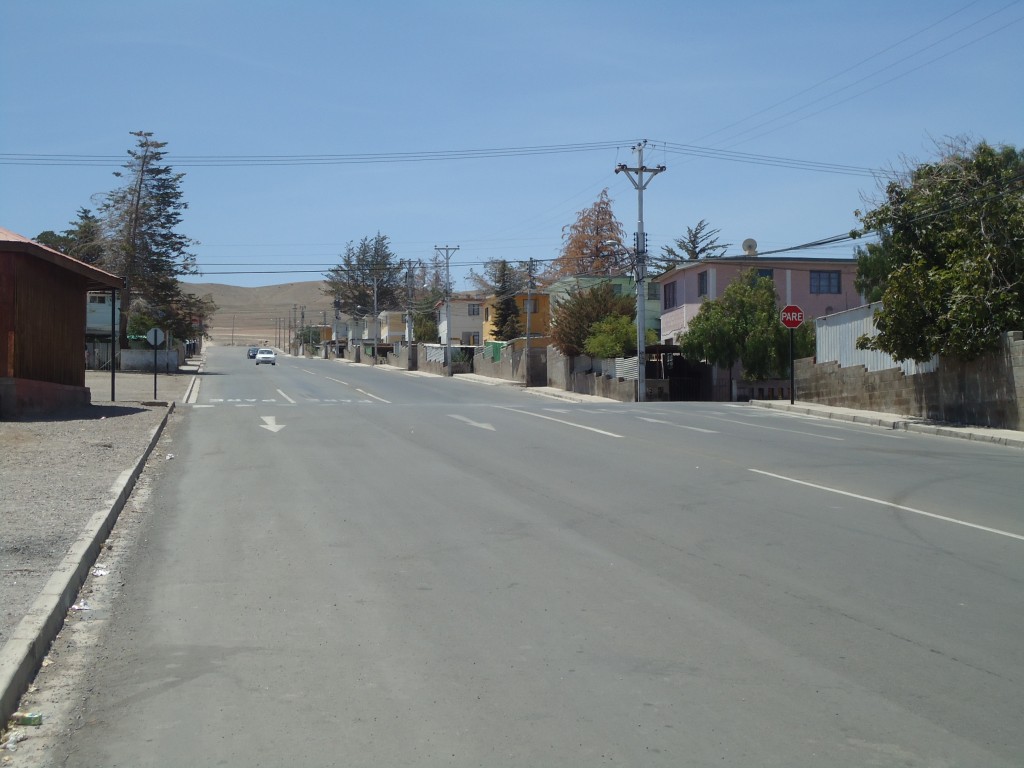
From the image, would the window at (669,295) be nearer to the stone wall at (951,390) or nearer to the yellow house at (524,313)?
the stone wall at (951,390)

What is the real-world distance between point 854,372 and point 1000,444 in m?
10.4

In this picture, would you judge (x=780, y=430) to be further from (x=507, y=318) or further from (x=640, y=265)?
(x=507, y=318)

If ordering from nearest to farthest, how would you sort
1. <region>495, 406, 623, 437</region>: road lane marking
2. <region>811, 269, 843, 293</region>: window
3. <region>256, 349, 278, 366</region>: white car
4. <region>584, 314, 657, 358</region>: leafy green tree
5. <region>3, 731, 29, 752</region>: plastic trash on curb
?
1. <region>3, 731, 29, 752</region>: plastic trash on curb
2. <region>495, 406, 623, 437</region>: road lane marking
3. <region>584, 314, 657, 358</region>: leafy green tree
4. <region>811, 269, 843, 293</region>: window
5. <region>256, 349, 278, 366</region>: white car

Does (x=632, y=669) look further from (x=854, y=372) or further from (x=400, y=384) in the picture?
(x=400, y=384)

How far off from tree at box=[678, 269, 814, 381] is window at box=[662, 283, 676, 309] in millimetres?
14608

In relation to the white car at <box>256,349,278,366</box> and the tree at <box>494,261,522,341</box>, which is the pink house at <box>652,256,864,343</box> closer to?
the tree at <box>494,261,522,341</box>

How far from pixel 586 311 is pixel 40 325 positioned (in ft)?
96.7

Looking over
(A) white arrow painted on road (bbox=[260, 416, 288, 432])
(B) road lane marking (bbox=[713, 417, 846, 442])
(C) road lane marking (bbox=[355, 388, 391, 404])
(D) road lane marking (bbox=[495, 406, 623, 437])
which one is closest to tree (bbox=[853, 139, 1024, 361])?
(B) road lane marking (bbox=[713, 417, 846, 442])

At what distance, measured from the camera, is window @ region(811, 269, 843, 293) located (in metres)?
51.1

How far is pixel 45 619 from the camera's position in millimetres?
6352

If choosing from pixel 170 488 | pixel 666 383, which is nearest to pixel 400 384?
pixel 666 383

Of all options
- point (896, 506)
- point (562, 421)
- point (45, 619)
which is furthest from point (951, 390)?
point (45, 619)

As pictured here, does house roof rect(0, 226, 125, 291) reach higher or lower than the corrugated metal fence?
higher

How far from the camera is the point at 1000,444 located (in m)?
21.2
